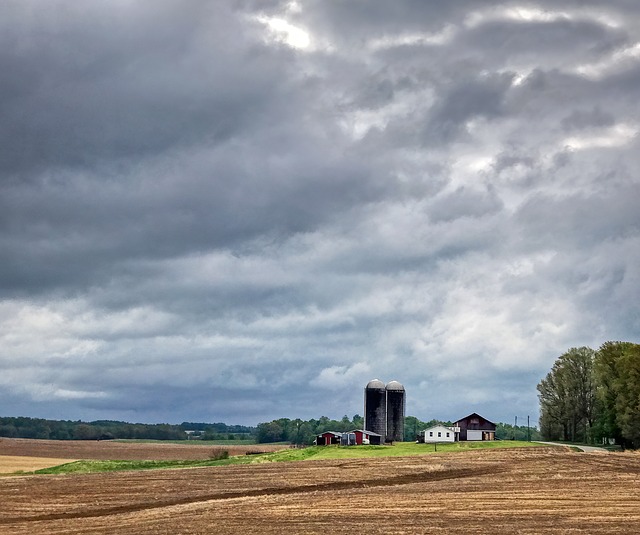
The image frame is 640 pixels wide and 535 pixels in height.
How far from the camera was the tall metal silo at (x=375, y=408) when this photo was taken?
14362 cm

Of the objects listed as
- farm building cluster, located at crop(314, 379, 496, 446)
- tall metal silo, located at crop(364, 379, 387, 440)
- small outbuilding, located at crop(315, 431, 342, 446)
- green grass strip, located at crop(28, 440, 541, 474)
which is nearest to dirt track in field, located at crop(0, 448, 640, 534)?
green grass strip, located at crop(28, 440, 541, 474)

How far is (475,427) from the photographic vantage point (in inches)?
5640

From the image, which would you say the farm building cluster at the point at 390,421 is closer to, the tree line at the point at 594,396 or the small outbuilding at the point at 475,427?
the small outbuilding at the point at 475,427

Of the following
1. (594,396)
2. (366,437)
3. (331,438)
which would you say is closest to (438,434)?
(366,437)

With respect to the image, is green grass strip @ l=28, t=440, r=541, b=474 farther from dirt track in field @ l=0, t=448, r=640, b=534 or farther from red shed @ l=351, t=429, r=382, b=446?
red shed @ l=351, t=429, r=382, b=446

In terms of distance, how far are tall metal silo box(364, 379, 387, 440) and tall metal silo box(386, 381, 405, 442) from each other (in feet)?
2.64

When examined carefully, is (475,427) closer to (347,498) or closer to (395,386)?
(395,386)

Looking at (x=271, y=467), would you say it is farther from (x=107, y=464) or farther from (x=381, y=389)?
(x=381, y=389)

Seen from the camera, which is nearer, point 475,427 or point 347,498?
point 347,498

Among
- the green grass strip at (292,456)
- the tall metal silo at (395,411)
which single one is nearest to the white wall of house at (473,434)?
the tall metal silo at (395,411)

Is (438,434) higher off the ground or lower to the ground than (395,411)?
lower

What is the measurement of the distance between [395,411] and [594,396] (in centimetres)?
3268

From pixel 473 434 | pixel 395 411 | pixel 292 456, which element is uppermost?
pixel 395 411

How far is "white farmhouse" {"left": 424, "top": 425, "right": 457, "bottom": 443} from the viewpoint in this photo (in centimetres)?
13138
